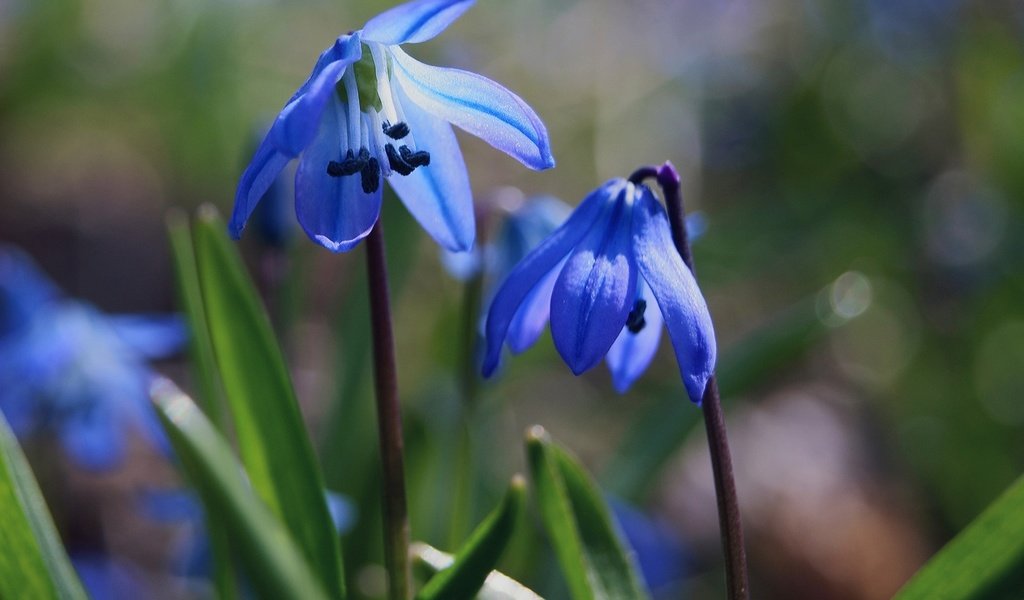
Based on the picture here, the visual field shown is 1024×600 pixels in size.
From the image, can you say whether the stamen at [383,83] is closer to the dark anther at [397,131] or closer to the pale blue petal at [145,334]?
the dark anther at [397,131]

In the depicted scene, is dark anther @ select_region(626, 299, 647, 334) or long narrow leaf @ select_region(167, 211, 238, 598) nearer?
dark anther @ select_region(626, 299, 647, 334)

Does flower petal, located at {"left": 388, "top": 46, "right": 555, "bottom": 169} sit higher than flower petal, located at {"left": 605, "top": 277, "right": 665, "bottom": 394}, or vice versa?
flower petal, located at {"left": 388, "top": 46, "right": 555, "bottom": 169}

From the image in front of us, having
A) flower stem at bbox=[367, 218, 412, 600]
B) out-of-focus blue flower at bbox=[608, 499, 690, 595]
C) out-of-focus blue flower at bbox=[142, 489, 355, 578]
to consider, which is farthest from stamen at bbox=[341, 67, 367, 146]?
out-of-focus blue flower at bbox=[608, 499, 690, 595]

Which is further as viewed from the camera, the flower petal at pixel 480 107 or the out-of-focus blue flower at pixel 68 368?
the out-of-focus blue flower at pixel 68 368

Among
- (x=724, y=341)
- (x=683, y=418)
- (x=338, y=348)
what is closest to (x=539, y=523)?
(x=683, y=418)

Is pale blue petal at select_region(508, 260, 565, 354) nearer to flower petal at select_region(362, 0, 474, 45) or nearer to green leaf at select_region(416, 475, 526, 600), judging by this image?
green leaf at select_region(416, 475, 526, 600)

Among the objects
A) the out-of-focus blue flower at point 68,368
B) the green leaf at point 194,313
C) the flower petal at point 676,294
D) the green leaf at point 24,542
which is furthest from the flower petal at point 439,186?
the out-of-focus blue flower at point 68,368

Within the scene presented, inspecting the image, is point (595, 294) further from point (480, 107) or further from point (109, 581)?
point (109, 581)
